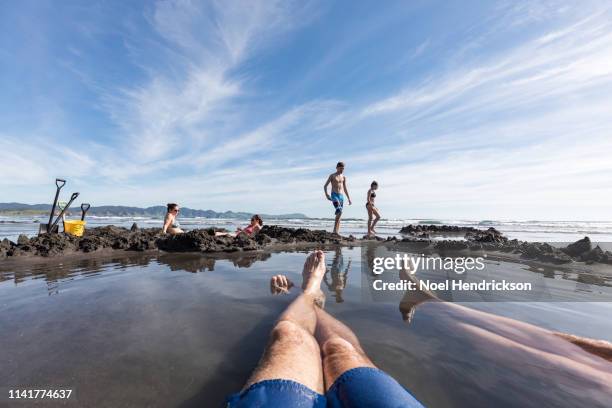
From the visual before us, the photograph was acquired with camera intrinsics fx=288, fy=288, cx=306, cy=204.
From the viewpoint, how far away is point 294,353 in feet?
5.46

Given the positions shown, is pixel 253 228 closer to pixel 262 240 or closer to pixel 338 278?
pixel 262 240

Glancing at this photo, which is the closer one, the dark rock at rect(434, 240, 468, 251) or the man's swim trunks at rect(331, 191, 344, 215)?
the dark rock at rect(434, 240, 468, 251)

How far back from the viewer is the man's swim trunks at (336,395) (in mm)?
1183

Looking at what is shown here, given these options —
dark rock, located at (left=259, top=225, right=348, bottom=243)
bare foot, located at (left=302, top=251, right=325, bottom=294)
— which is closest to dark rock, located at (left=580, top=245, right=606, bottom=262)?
dark rock, located at (left=259, top=225, right=348, bottom=243)

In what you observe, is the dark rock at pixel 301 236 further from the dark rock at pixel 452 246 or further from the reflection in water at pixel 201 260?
the dark rock at pixel 452 246

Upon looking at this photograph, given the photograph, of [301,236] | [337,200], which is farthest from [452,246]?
[301,236]


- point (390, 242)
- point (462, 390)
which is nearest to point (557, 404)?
point (462, 390)

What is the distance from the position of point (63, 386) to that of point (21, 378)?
0.91 feet

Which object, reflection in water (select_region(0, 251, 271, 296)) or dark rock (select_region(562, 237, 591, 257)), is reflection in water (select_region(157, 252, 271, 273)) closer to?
reflection in water (select_region(0, 251, 271, 296))

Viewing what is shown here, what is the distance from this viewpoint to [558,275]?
4926 mm

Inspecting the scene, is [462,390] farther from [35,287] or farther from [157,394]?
[35,287]

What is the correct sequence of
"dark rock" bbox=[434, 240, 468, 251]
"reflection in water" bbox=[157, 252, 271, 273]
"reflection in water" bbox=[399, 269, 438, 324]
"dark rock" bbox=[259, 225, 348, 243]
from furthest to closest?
"dark rock" bbox=[259, 225, 348, 243] → "dark rock" bbox=[434, 240, 468, 251] → "reflection in water" bbox=[157, 252, 271, 273] → "reflection in water" bbox=[399, 269, 438, 324]

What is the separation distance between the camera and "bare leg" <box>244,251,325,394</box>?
1.40 metres

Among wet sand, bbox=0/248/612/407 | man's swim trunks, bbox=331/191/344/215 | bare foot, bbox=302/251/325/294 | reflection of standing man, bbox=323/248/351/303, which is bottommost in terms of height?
wet sand, bbox=0/248/612/407
